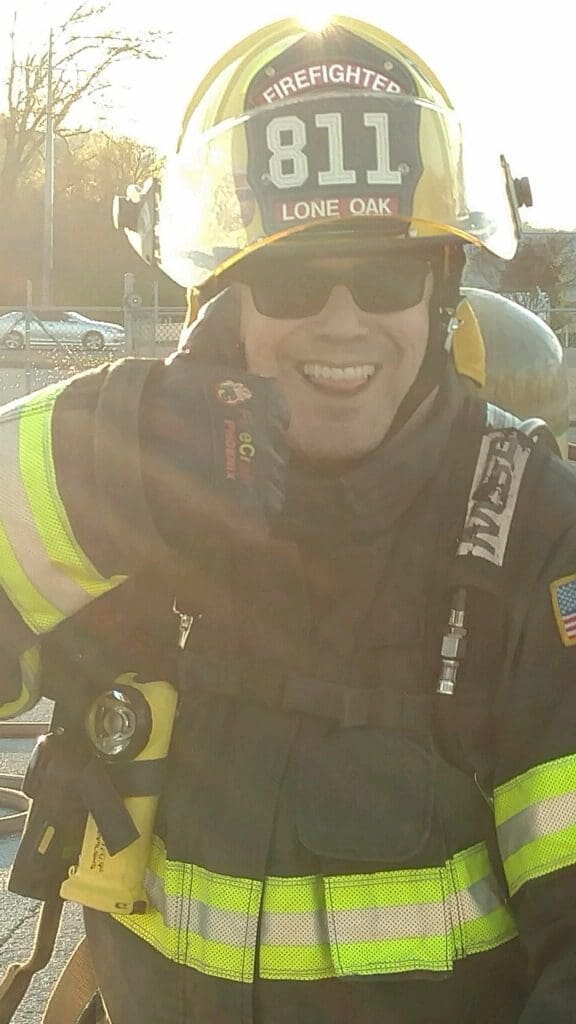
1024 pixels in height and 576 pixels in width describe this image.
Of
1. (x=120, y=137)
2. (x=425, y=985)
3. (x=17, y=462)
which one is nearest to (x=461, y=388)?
(x=17, y=462)

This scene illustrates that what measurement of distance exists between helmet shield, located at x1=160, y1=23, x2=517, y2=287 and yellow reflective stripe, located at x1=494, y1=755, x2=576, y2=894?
0.77 m

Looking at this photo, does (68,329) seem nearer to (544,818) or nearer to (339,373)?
(339,373)

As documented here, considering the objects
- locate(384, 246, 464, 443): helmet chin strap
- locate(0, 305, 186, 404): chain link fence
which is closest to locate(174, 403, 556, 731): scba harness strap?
locate(384, 246, 464, 443): helmet chin strap

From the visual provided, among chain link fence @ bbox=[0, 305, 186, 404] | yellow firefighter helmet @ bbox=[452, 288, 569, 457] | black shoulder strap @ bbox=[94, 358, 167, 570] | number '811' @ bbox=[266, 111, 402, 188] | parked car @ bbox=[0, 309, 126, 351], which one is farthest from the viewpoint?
parked car @ bbox=[0, 309, 126, 351]

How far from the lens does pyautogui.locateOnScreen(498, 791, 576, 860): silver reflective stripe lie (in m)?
1.72

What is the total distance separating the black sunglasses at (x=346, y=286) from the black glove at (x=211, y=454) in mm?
281

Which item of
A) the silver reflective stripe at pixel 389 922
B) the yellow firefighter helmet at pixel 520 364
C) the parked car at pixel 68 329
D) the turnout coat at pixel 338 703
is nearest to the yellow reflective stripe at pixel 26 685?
the turnout coat at pixel 338 703

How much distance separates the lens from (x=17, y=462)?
1.71 meters

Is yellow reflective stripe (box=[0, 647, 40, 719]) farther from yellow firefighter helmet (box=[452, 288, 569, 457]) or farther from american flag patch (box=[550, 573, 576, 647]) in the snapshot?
yellow firefighter helmet (box=[452, 288, 569, 457])

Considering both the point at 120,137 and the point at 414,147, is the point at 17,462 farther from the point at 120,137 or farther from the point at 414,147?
the point at 120,137

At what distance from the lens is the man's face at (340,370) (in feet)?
6.37

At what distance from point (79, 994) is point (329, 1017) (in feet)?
2.15

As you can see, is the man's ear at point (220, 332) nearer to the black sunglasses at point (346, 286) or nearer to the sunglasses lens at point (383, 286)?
the black sunglasses at point (346, 286)

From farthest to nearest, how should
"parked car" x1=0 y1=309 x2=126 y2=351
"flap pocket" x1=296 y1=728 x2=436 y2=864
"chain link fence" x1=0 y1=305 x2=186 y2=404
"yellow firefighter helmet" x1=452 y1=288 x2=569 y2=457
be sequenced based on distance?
"parked car" x1=0 y1=309 x2=126 y2=351 < "chain link fence" x1=0 y1=305 x2=186 y2=404 < "yellow firefighter helmet" x1=452 y1=288 x2=569 y2=457 < "flap pocket" x1=296 y1=728 x2=436 y2=864
